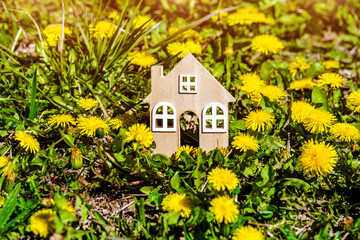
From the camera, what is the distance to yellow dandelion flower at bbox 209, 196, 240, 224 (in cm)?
154

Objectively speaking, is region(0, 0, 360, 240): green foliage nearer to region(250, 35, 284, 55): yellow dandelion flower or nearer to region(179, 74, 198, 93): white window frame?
region(250, 35, 284, 55): yellow dandelion flower

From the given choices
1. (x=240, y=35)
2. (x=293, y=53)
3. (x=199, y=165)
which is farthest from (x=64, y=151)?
(x=293, y=53)

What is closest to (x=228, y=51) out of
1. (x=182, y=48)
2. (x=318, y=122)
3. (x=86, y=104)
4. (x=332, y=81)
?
(x=182, y=48)

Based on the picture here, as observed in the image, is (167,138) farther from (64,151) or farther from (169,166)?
(64,151)

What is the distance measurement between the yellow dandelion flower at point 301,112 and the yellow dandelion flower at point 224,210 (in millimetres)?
803

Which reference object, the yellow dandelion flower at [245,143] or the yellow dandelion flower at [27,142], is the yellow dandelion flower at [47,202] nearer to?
the yellow dandelion flower at [27,142]

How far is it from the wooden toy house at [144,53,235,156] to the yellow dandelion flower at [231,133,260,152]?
9 centimetres

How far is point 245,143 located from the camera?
6.35ft

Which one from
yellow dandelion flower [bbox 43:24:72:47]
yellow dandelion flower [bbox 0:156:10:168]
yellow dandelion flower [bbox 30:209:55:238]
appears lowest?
yellow dandelion flower [bbox 30:209:55:238]

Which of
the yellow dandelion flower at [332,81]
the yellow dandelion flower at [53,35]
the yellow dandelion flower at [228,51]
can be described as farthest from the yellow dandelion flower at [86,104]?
the yellow dandelion flower at [332,81]

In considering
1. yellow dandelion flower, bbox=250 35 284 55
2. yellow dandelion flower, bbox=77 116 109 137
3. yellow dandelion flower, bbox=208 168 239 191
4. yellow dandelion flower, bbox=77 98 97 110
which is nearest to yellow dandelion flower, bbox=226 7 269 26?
yellow dandelion flower, bbox=250 35 284 55

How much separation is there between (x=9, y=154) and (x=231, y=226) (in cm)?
137

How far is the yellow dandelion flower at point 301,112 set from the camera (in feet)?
6.89

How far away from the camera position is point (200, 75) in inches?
77.8
